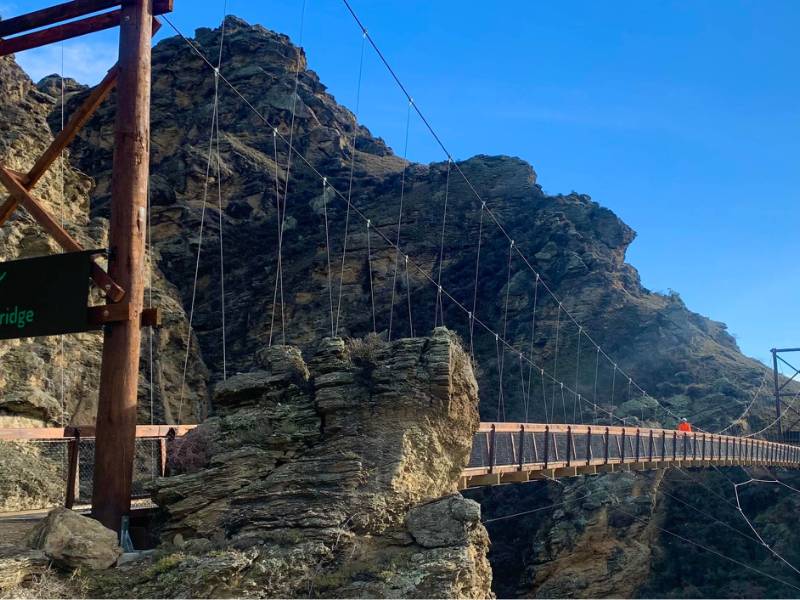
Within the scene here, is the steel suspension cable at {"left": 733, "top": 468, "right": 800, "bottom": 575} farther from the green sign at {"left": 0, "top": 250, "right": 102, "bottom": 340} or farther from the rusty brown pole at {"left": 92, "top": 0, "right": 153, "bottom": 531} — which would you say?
the green sign at {"left": 0, "top": 250, "right": 102, "bottom": 340}

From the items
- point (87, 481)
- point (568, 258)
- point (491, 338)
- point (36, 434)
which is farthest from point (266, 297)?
point (36, 434)

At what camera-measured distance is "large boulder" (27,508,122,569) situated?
571cm

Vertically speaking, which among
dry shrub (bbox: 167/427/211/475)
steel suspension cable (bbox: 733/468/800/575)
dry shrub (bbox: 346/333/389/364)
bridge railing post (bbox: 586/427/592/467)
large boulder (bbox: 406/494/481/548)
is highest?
dry shrub (bbox: 346/333/389/364)

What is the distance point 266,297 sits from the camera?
141ft

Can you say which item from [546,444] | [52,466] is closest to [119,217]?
[52,466]

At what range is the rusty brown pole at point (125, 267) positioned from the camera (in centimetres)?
679

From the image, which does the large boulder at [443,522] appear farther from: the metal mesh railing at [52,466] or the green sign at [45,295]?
the green sign at [45,295]

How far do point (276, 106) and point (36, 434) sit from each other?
4499 centimetres

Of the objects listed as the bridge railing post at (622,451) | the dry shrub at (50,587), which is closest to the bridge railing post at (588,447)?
the bridge railing post at (622,451)

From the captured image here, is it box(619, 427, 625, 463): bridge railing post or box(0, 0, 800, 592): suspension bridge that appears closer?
box(0, 0, 800, 592): suspension bridge

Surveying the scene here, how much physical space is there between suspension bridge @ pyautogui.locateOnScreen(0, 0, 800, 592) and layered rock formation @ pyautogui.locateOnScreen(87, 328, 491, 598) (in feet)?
3.18

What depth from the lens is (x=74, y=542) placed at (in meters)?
5.78

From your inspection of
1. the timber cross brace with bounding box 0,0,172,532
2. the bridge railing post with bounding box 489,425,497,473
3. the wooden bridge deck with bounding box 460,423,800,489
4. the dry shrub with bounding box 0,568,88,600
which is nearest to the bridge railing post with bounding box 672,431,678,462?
the wooden bridge deck with bounding box 460,423,800,489

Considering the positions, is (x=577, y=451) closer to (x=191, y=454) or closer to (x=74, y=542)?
(x=191, y=454)
